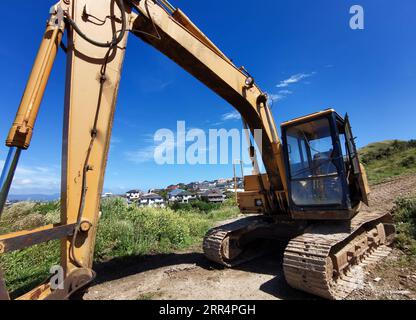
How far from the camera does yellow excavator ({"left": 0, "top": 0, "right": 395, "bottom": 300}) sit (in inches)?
96.3

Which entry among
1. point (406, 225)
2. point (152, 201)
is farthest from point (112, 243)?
→ point (152, 201)

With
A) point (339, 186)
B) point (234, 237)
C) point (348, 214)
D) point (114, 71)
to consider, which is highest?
point (114, 71)

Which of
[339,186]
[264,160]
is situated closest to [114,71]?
[264,160]

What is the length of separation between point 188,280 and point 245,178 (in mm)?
2621

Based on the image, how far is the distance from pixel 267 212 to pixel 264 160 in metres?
1.18

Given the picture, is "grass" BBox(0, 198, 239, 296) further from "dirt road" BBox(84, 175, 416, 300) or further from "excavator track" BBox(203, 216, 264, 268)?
"excavator track" BBox(203, 216, 264, 268)

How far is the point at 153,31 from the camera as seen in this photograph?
148 inches

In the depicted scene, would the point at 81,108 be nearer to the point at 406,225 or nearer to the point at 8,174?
the point at 8,174

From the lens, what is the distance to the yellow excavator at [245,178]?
2447mm

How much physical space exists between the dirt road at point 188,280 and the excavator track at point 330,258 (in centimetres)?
32

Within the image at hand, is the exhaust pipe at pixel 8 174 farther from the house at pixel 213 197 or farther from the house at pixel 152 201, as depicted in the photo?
the house at pixel 213 197

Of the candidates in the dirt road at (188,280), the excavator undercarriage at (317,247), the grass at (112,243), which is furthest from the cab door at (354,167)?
the grass at (112,243)
